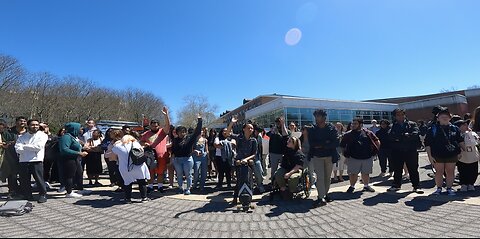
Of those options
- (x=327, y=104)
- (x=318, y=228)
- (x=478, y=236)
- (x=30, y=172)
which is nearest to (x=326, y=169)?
(x=318, y=228)

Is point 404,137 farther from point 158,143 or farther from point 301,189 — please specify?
point 158,143

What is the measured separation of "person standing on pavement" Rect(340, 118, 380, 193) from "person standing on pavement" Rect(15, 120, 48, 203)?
274 inches

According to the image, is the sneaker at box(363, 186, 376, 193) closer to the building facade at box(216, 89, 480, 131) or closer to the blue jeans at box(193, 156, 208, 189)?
the blue jeans at box(193, 156, 208, 189)

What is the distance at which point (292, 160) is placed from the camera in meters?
6.06

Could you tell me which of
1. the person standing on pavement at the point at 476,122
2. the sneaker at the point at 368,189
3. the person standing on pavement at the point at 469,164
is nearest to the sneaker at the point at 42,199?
the sneaker at the point at 368,189

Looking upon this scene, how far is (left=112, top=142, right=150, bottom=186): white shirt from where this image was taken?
5.98 meters

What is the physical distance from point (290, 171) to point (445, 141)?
3299 mm

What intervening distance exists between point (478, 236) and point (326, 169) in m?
2.44

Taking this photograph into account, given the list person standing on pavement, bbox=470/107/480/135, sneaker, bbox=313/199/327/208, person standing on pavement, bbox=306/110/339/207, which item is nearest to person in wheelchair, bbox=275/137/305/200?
person standing on pavement, bbox=306/110/339/207

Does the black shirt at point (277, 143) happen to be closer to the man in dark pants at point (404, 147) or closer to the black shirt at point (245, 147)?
the black shirt at point (245, 147)

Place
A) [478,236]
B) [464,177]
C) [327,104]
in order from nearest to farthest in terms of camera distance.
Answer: [478,236] < [464,177] < [327,104]

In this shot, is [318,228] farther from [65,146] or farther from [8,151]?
[8,151]

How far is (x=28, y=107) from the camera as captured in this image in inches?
1435

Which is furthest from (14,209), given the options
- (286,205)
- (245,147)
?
(286,205)
